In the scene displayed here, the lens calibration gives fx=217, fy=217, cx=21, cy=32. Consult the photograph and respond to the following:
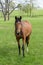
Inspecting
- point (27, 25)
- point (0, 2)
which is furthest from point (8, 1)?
point (27, 25)

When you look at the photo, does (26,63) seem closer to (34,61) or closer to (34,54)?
(34,61)

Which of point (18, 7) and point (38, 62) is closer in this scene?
point (38, 62)

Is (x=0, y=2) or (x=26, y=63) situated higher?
(x=26, y=63)

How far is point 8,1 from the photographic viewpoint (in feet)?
175

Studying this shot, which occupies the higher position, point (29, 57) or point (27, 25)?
point (27, 25)

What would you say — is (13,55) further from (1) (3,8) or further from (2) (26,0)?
(2) (26,0)

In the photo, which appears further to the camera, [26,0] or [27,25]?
[26,0]

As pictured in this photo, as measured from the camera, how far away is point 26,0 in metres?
55.0

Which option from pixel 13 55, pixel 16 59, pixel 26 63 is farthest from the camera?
pixel 13 55

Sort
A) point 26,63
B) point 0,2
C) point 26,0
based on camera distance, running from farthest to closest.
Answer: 1. point 26,0
2. point 0,2
3. point 26,63

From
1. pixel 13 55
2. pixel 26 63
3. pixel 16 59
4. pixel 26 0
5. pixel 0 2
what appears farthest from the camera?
pixel 26 0

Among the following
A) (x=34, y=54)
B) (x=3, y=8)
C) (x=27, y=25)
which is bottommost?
(x=3, y=8)

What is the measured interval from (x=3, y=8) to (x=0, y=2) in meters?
1.59

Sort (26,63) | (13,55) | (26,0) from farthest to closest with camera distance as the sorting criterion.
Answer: (26,0), (13,55), (26,63)
